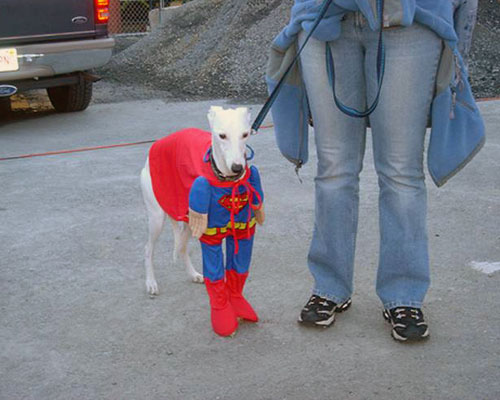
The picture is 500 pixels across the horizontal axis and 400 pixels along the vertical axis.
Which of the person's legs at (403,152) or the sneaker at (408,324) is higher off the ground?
the person's legs at (403,152)

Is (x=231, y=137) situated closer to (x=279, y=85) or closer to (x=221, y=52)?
(x=279, y=85)

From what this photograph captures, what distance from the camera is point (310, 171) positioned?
234 inches

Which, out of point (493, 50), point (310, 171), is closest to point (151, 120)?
point (310, 171)

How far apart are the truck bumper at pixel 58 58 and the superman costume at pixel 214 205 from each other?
4.08m

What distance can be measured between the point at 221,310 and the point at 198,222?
1.38 ft

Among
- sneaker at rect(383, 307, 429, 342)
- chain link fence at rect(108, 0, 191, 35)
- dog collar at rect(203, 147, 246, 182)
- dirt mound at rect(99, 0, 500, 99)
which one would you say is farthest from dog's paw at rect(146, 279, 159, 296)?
chain link fence at rect(108, 0, 191, 35)

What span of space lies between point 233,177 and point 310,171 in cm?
275

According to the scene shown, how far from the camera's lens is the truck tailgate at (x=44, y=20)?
23.5ft

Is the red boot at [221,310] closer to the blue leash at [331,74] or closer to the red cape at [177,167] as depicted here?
the red cape at [177,167]

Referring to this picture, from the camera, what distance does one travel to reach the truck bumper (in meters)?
7.29

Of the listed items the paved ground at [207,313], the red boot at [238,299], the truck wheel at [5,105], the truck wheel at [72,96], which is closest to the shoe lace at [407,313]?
the paved ground at [207,313]

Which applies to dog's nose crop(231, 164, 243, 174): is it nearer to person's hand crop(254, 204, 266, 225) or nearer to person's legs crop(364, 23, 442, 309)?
person's hand crop(254, 204, 266, 225)

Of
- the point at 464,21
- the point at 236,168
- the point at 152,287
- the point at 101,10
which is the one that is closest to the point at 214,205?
the point at 236,168

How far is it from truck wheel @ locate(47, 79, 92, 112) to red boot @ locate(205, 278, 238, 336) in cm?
513
